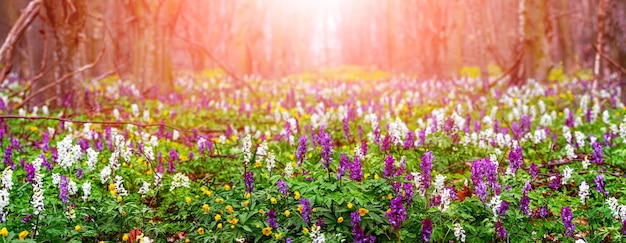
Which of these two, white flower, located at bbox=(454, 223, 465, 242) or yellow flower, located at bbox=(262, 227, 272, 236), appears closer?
white flower, located at bbox=(454, 223, 465, 242)

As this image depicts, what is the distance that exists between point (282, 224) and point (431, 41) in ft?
64.0

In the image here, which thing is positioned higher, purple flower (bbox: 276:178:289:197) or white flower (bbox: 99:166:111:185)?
white flower (bbox: 99:166:111:185)

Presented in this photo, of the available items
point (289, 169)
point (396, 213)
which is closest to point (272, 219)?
point (289, 169)

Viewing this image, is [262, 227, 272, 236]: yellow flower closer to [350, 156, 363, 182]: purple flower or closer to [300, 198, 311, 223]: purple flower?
[300, 198, 311, 223]: purple flower

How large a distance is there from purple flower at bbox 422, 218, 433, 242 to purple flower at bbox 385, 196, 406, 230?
0.15 meters

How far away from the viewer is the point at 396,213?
3.53m

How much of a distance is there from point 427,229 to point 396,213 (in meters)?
0.24

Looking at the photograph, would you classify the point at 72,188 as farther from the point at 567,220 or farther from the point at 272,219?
the point at 567,220

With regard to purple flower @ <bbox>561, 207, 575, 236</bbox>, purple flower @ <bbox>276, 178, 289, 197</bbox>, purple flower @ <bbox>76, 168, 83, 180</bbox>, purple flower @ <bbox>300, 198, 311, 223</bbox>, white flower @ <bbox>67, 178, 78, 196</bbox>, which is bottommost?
purple flower @ <bbox>561, 207, 575, 236</bbox>

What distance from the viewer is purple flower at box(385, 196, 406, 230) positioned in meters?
3.49

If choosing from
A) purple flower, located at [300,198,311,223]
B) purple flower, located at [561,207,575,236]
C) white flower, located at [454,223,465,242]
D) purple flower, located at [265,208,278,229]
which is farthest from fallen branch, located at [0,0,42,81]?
purple flower, located at [561,207,575,236]

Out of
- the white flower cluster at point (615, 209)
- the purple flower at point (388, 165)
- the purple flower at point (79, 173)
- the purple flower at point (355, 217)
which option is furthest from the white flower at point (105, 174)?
the white flower cluster at point (615, 209)

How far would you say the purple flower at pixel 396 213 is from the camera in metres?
3.49

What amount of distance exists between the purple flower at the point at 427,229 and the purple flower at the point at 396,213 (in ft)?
0.50
